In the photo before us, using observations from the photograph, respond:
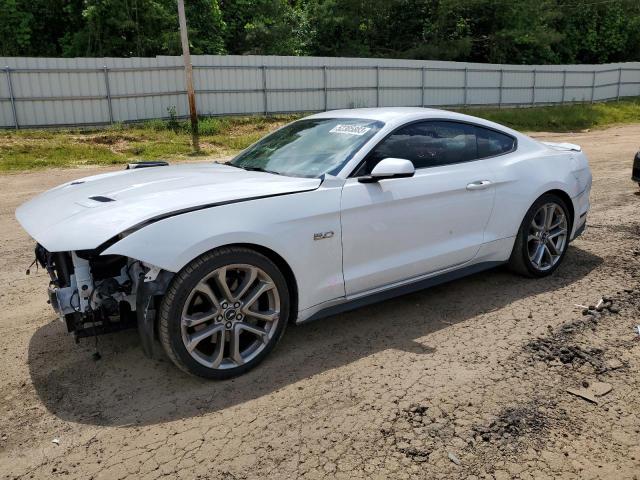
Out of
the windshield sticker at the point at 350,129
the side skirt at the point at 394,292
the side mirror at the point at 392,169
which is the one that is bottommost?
the side skirt at the point at 394,292

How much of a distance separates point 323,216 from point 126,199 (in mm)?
1215

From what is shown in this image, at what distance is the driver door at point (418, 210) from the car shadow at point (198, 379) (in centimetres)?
38

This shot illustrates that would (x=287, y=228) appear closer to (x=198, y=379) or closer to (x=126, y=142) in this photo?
(x=198, y=379)

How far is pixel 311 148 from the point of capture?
429 cm

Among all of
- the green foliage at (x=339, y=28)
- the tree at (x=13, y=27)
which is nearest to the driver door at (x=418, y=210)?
the green foliage at (x=339, y=28)

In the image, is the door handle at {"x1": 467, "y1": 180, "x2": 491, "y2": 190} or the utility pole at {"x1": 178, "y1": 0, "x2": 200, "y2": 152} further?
the utility pole at {"x1": 178, "y1": 0, "x2": 200, "y2": 152}

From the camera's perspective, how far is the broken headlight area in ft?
10.7

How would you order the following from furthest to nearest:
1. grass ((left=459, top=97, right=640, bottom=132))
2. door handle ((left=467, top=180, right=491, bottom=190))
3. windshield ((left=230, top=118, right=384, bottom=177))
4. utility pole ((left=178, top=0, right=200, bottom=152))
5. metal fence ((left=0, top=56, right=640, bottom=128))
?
grass ((left=459, top=97, right=640, bottom=132)) → metal fence ((left=0, top=56, right=640, bottom=128)) → utility pole ((left=178, top=0, right=200, bottom=152)) → door handle ((left=467, top=180, right=491, bottom=190)) → windshield ((left=230, top=118, right=384, bottom=177))

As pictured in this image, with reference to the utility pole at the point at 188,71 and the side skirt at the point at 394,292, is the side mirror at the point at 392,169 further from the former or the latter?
the utility pole at the point at 188,71

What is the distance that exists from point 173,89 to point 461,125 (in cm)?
1637

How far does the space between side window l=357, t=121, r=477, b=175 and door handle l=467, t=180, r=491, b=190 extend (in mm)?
232

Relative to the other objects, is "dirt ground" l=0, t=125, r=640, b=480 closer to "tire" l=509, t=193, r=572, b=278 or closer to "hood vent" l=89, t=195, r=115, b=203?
"tire" l=509, t=193, r=572, b=278

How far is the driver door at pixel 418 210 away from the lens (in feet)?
12.6

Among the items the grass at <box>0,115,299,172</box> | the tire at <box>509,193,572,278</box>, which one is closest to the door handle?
the tire at <box>509,193,572,278</box>
